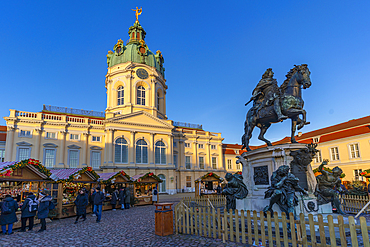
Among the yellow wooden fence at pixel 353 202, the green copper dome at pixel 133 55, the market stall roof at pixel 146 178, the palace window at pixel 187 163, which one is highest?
the green copper dome at pixel 133 55

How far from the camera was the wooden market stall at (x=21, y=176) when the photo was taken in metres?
11.2

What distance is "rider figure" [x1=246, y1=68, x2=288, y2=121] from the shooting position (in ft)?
32.4

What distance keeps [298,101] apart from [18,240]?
35.9 feet

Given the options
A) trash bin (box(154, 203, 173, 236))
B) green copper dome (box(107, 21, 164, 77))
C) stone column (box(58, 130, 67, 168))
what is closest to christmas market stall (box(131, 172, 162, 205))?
trash bin (box(154, 203, 173, 236))

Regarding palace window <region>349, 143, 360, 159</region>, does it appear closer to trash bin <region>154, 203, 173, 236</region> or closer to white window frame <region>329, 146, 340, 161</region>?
white window frame <region>329, 146, 340, 161</region>

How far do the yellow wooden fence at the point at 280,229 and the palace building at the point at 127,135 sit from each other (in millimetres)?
29206

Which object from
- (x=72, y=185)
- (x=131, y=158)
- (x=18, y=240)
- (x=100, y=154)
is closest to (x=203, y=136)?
(x=131, y=158)

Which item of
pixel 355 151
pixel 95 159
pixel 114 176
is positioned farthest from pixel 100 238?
pixel 355 151

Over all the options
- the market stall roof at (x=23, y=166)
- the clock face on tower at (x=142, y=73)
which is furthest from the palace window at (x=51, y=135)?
the market stall roof at (x=23, y=166)

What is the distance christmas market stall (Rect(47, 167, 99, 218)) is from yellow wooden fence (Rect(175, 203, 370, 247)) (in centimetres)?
806

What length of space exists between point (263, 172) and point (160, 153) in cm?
3078

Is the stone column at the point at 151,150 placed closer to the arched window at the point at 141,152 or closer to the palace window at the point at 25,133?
the arched window at the point at 141,152

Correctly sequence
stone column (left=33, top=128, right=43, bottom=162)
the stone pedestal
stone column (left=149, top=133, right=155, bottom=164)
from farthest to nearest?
1. stone column (left=149, top=133, right=155, bottom=164)
2. stone column (left=33, top=128, right=43, bottom=162)
3. the stone pedestal

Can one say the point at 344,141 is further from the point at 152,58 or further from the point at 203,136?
the point at 152,58
